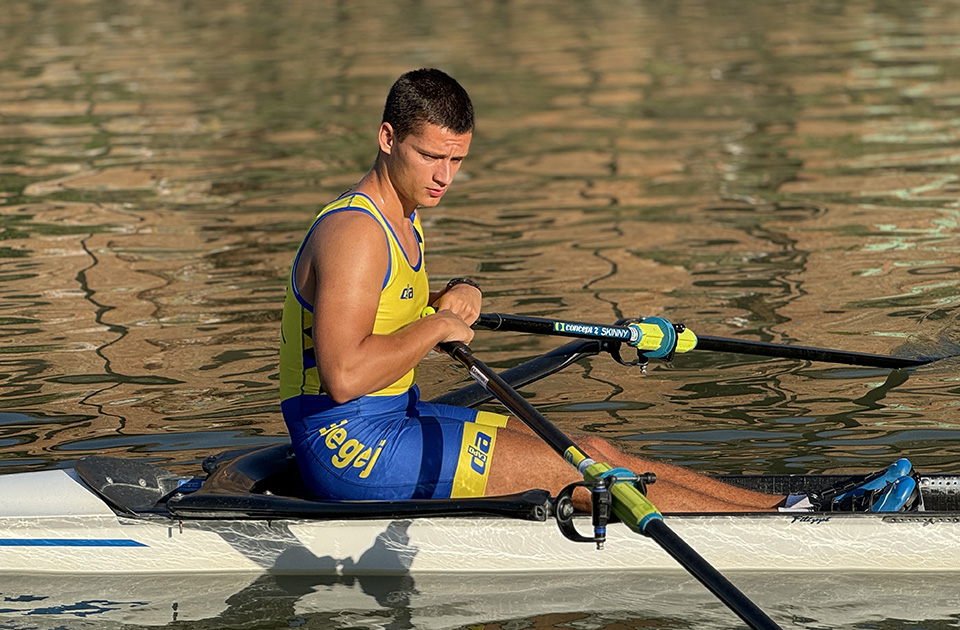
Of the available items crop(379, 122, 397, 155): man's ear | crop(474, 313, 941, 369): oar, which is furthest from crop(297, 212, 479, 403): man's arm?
crop(474, 313, 941, 369): oar

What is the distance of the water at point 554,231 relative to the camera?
25.4ft

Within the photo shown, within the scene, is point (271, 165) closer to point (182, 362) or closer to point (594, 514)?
point (182, 362)

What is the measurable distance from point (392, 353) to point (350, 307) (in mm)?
255

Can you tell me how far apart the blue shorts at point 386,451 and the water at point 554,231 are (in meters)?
0.57

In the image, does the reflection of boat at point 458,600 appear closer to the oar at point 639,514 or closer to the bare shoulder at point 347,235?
the oar at point 639,514

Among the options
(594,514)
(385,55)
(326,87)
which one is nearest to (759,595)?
(594,514)

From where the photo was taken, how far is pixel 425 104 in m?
5.33

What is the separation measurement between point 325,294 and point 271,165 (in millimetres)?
11339

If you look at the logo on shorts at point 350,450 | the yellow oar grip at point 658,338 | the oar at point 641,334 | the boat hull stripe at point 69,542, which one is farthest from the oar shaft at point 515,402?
the boat hull stripe at point 69,542

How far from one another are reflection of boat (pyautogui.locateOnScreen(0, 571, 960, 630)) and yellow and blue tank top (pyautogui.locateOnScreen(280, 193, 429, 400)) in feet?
2.88

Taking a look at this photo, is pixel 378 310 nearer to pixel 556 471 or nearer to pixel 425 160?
pixel 425 160

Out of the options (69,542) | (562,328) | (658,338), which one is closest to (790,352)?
(658,338)

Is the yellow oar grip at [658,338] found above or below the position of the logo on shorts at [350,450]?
above

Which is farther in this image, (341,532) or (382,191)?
(341,532)
